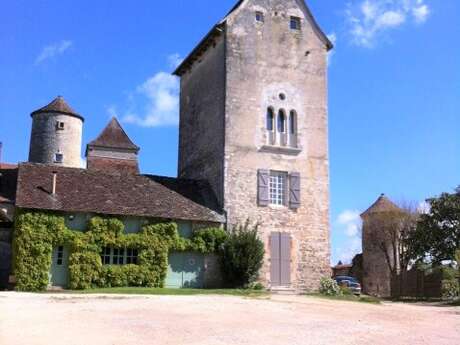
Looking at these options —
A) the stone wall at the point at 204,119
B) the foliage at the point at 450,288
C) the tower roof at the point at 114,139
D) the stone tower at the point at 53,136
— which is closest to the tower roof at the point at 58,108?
the stone tower at the point at 53,136

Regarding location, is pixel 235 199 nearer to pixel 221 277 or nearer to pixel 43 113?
pixel 221 277

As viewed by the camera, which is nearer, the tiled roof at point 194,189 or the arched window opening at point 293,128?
the tiled roof at point 194,189

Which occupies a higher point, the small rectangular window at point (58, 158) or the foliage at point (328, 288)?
the small rectangular window at point (58, 158)

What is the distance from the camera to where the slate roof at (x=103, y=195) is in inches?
973

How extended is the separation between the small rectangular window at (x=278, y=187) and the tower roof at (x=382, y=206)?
681 inches

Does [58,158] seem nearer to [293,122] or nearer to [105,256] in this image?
[105,256]

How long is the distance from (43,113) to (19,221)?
2482 cm

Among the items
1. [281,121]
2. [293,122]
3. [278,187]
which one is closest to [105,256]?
[278,187]

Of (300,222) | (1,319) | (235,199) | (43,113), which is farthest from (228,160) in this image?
(43,113)

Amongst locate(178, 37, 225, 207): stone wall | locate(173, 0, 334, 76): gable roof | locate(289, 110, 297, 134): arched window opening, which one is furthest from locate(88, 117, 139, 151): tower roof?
locate(289, 110, 297, 134): arched window opening

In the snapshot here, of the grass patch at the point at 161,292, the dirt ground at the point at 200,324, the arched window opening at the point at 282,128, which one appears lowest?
the dirt ground at the point at 200,324

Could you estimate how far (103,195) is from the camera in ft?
85.5

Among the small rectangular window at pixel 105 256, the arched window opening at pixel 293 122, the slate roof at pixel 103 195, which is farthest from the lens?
the arched window opening at pixel 293 122

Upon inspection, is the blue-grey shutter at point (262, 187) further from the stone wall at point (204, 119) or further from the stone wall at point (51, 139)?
the stone wall at point (51, 139)
